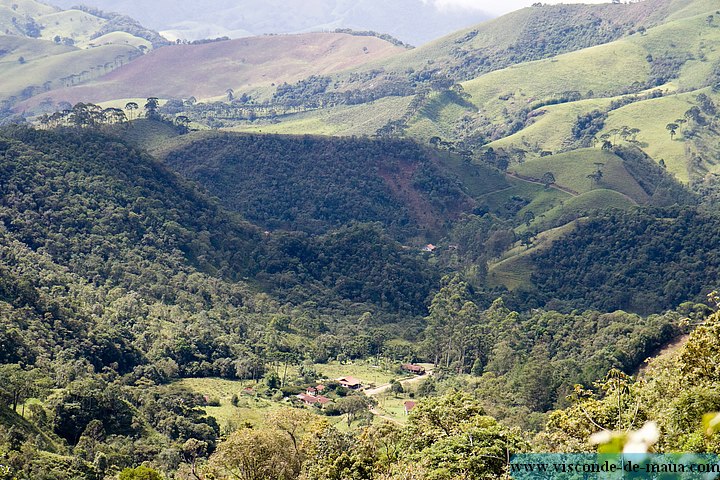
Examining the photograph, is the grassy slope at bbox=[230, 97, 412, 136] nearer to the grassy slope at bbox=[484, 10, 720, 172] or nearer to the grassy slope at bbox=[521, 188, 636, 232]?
the grassy slope at bbox=[484, 10, 720, 172]

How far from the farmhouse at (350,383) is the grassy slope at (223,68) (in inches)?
5349

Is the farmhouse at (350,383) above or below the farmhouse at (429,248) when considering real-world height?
below

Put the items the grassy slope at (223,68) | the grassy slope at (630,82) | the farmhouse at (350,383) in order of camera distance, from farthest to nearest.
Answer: the grassy slope at (223,68) < the grassy slope at (630,82) < the farmhouse at (350,383)

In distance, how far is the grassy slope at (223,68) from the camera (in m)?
178

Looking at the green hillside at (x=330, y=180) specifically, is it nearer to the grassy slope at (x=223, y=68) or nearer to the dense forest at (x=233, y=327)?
the dense forest at (x=233, y=327)

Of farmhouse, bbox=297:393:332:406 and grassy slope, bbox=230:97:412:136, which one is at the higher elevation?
grassy slope, bbox=230:97:412:136

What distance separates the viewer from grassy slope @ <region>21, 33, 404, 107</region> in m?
178

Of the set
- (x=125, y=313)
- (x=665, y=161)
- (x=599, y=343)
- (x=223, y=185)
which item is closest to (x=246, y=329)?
(x=125, y=313)

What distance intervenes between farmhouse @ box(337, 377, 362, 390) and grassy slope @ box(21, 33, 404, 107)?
13585 cm

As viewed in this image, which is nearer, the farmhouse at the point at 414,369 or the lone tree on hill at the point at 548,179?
the farmhouse at the point at 414,369

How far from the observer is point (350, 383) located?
160ft

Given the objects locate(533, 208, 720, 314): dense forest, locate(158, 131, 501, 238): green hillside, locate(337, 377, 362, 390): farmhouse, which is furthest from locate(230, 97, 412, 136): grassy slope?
locate(337, 377, 362, 390): farmhouse

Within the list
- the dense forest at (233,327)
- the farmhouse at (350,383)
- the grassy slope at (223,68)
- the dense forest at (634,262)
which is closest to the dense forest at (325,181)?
the dense forest at (233,327)

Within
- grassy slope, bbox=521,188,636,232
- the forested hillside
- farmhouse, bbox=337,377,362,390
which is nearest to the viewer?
the forested hillside
